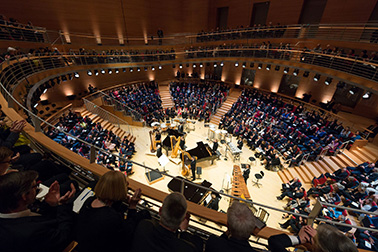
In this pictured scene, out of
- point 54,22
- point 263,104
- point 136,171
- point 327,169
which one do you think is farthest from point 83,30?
point 327,169

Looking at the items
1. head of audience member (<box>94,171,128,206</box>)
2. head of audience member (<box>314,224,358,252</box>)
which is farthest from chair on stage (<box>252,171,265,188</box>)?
head of audience member (<box>94,171,128,206</box>)

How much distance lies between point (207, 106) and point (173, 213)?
1465cm

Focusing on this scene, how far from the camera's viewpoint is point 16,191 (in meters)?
1.30

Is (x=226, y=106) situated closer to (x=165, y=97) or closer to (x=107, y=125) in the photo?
(x=165, y=97)

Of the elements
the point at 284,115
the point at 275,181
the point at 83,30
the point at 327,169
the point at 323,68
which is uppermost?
the point at 83,30

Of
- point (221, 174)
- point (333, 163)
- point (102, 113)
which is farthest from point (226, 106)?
point (102, 113)

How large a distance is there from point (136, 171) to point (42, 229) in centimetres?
832

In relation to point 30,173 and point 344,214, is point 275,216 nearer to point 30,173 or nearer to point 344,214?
point 344,214

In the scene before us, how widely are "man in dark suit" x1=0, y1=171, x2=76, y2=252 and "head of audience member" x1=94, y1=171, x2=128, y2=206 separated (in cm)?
39

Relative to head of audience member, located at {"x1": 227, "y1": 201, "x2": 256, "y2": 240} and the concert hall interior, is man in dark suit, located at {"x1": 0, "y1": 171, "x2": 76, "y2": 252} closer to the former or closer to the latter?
the concert hall interior

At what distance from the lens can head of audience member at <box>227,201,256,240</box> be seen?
144 centimetres

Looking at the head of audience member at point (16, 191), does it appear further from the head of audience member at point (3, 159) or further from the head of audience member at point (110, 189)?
the head of audience member at point (3, 159)

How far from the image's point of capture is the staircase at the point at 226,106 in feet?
51.1

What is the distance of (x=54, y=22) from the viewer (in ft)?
45.3
